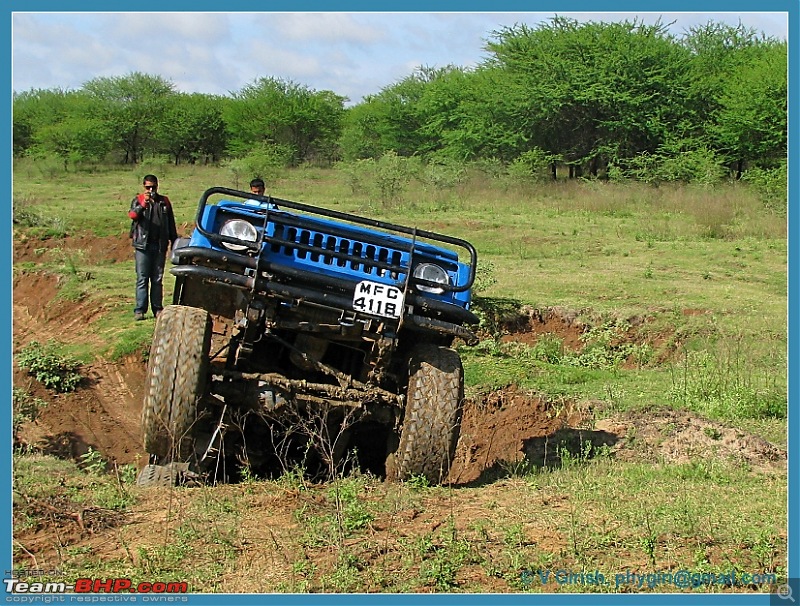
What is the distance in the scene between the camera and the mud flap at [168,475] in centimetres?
548

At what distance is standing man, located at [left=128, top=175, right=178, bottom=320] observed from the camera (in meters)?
9.30

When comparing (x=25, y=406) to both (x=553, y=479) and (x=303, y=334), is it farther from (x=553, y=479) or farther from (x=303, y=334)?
(x=553, y=479)

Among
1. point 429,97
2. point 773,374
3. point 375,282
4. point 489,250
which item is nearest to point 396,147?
point 429,97

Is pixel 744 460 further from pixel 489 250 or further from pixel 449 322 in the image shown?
pixel 489 250

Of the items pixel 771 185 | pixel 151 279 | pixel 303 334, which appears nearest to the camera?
pixel 303 334

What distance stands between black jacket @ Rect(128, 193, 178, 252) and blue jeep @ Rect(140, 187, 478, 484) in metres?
3.61

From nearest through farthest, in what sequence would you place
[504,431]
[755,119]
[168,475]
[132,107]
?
[168,475] → [504,431] → [755,119] → [132,107]

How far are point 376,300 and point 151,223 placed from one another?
183 inches

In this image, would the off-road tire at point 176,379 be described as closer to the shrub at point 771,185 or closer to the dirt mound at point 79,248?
the dirt mound at point 79,248

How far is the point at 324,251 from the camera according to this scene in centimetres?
534

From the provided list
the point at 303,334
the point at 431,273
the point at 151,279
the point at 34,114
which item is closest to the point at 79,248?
the point at 151,279

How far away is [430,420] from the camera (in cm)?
553

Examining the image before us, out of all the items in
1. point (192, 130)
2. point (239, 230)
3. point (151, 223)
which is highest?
point (192, 130)

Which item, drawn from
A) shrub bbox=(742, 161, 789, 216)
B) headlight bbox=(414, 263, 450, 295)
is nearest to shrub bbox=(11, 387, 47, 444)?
headlight bbox=(414, 263, 450, 295)
